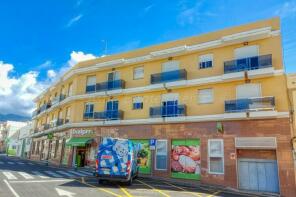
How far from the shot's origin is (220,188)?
57.8ft

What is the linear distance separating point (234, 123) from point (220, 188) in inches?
186

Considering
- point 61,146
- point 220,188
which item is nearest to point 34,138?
point 61,146

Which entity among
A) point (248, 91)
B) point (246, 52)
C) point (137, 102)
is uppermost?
point (246, 52)

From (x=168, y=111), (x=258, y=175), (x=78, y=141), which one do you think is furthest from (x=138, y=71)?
(x=258, y=175)

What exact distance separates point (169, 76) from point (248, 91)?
6886mm

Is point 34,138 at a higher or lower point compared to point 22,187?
higher

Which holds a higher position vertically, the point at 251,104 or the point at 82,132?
the point at 251,104

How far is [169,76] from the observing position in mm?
22734

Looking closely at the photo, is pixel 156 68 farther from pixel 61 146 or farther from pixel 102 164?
pixel 61 146

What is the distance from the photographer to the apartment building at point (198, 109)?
1756 centimetres

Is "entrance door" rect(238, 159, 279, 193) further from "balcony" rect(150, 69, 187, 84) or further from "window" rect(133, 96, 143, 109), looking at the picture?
"window" rect(133, 96, 143, 109)

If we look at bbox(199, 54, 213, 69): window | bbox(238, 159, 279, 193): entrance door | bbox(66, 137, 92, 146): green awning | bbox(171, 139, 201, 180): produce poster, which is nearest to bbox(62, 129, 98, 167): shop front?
bbox(66, 137, 92, 146): green awning

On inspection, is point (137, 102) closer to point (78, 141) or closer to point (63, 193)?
point (78, 141)

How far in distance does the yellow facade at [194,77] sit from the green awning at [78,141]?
216 cm
